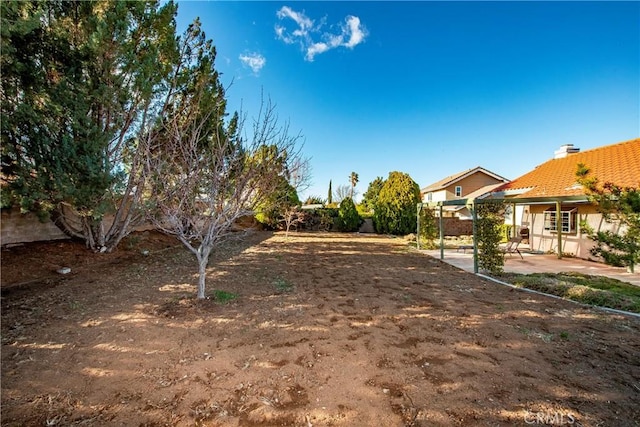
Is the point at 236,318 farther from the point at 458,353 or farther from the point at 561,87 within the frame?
the point at 561,87

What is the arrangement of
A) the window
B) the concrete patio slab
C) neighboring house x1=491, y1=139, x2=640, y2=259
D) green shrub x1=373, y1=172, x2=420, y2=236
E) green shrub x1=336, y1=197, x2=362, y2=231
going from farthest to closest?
green shrub x1=336, y1=197, x2=362, y2=231 < green shrub x1=373, y1=172, x2=420, y2=236 < the window < neighboring house x1=491, y1=139, x2=640, y2=259 < the concrete patio slab

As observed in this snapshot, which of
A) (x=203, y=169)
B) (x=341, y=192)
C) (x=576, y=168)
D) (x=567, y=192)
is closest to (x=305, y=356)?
(x=203, y=169)

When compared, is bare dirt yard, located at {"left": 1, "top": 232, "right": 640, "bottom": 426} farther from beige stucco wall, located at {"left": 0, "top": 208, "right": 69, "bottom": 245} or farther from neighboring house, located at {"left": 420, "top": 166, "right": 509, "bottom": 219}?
neighboring house, located at {"left": 420, "top": 166, "right": 509, "bottom": 219}

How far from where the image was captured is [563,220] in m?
10.8

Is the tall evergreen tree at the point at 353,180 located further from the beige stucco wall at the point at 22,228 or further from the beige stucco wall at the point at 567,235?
the beige stucco wall at the point at 22,228

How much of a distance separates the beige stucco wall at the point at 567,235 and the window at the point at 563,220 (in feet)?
0.54

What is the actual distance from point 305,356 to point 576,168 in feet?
33.8

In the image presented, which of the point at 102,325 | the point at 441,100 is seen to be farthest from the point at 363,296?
the point at 441,100

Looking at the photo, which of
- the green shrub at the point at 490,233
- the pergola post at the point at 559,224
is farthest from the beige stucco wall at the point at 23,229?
the pergola post at the point at 559,224

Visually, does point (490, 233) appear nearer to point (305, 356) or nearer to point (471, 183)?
point (305, 356)

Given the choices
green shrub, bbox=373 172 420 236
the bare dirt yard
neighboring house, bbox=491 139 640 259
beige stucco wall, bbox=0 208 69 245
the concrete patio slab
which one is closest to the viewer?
the bare dirt yard

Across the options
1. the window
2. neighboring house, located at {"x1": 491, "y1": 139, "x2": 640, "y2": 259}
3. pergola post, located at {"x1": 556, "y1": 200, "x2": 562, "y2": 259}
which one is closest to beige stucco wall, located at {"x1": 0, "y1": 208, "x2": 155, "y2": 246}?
neighboring house, located at {"x1": 491, "y1": 139, "x2": 640, "y2": 259}

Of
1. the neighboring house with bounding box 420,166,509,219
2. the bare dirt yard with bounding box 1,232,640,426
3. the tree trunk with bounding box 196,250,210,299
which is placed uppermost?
the neighboring house with bounding box 420,166,509,219

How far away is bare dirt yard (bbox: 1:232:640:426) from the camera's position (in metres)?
2.32
